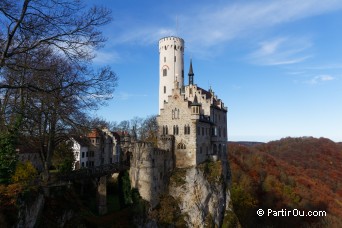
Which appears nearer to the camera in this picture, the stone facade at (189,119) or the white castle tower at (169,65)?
the stone facade at (189,119)

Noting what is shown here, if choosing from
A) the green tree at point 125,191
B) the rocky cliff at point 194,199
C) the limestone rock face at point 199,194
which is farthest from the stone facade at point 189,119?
the green tree at point 125,191

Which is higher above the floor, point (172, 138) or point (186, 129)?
point (186, 129)

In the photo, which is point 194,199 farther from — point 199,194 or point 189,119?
point 189,119

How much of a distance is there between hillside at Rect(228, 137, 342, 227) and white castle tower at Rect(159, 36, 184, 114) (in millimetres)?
22900

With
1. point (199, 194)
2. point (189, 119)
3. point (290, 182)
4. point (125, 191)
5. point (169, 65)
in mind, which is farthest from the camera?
point (290, 182)

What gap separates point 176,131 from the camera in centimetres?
4369

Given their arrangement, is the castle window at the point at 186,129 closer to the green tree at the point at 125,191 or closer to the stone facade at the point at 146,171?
the stone facade at the point at 146,171

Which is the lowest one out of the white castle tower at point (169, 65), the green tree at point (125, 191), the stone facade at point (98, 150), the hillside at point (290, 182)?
the hillside at point (290, 182)

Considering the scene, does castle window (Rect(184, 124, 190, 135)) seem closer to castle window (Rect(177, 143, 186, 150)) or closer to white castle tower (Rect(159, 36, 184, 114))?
castle window (Rect(177, 143, 186, 150))

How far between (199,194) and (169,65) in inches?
877

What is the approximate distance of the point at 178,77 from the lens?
53438 millimetres

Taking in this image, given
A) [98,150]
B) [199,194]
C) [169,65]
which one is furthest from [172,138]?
[98,150]

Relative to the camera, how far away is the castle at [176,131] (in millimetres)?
37594

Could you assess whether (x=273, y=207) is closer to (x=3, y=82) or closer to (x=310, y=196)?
(x=310, y=196)
